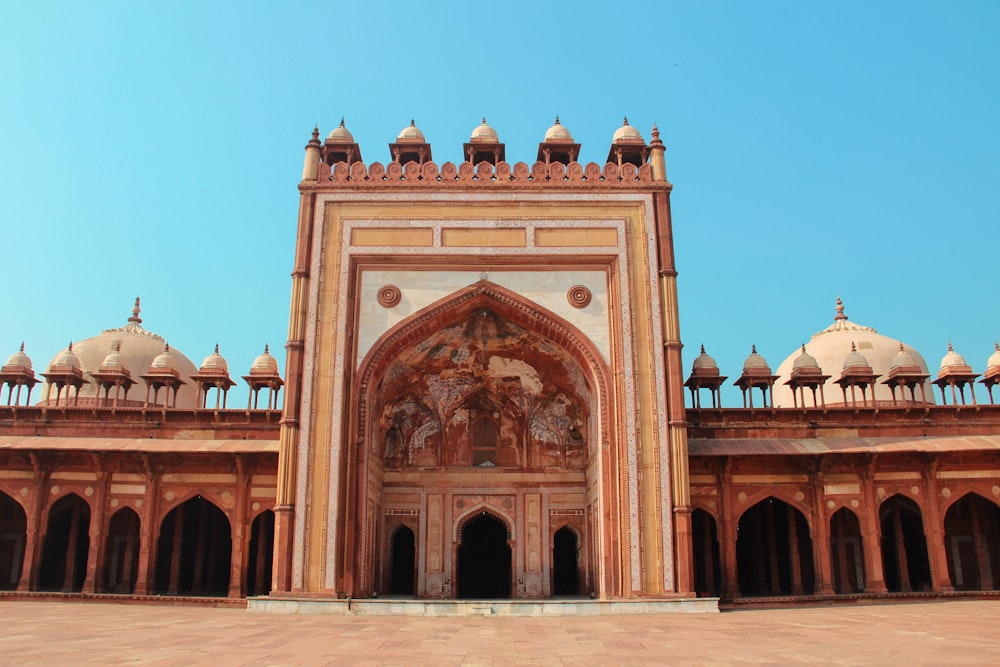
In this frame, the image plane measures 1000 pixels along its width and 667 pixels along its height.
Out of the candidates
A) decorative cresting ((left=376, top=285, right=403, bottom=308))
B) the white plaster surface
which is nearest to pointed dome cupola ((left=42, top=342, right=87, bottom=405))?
the white plaster surface

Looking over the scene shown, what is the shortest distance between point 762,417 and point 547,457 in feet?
16.5

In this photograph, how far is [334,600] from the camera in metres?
15.0

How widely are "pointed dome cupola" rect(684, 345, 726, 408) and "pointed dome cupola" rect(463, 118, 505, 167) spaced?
676 centimetres

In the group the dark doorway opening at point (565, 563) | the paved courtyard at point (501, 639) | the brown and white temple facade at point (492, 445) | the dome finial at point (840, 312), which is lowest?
the paved courtyard at point (501, 639)

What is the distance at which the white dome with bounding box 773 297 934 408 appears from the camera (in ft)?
83.2

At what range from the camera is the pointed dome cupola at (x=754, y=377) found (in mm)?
20719

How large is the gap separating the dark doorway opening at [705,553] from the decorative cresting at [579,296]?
524 centimetres

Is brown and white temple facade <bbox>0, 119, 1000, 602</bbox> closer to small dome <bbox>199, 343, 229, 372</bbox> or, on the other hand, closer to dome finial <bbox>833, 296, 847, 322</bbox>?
small dome <bbox>199, 343, 229, 372</bbox>

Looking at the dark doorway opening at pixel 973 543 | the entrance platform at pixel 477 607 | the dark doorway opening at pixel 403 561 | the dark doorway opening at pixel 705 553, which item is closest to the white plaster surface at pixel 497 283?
the dark doorway opening at pixel 705 553

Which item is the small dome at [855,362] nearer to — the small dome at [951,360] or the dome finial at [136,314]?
the small dome at [951,360]

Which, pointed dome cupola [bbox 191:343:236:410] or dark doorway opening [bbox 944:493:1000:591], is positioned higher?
pointed dome cupola [bbox 191:343:236:410]

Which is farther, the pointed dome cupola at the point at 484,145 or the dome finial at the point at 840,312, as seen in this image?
the dome finial at the point at 840,312

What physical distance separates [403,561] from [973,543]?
514 inches

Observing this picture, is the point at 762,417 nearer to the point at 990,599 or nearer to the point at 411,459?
the point at 990,599
